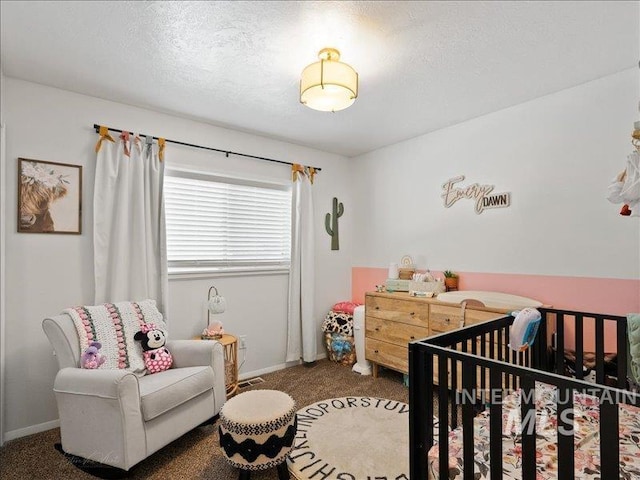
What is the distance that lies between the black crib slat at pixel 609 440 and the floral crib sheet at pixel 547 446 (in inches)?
5.0

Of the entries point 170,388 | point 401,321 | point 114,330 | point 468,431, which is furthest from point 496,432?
Result: point 114,330

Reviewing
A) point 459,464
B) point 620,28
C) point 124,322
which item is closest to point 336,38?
point 620,28

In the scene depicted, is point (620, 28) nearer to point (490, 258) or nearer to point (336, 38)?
point (336, 38)

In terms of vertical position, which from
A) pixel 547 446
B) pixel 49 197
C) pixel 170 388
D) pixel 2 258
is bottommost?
pixel 170 388

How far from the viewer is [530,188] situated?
274 cm

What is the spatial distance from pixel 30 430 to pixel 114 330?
3.10 feet

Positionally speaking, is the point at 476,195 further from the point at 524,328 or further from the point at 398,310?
the point at 524,328

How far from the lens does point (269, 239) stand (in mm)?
3707

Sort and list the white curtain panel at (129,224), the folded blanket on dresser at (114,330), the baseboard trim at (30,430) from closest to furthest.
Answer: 1. the folded blanket on dresser at (114,330)
2. the baseboard trim at (30,430)
3. the white curtain panel at (129,224)

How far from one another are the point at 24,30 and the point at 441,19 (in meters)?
2.25

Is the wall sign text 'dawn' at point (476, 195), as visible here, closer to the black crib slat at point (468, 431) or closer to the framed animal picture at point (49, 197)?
the black crib slat at point (468, 431)

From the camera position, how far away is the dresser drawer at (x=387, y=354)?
311cm

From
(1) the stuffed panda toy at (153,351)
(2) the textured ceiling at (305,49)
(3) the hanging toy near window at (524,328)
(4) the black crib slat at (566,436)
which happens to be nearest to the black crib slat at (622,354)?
(3) the hanging toy near window at (524,328)

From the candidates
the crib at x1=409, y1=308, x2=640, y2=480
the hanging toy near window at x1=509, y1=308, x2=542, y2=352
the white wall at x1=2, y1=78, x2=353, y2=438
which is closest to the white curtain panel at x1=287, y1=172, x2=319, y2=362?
the white wall at x1=2, y1=78, x2=353, y2=438
